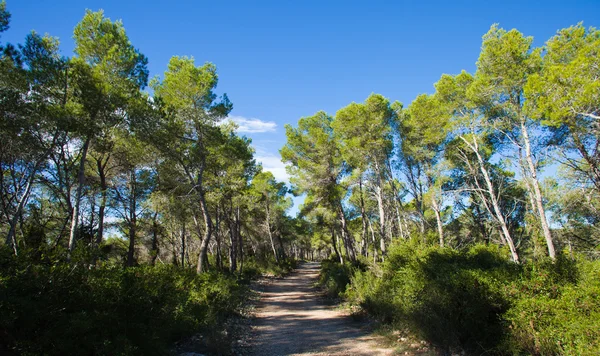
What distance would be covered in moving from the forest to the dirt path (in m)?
0.87

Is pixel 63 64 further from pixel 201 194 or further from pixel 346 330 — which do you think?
pixel 346 330

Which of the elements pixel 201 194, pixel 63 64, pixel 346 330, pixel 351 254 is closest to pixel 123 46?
pixel 63 64

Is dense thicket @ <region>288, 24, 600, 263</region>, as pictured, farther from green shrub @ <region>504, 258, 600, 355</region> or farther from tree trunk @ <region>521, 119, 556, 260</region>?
green shrub @ <region>504, 258, 600, 355</region>

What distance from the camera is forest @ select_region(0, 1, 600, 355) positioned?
150 inches

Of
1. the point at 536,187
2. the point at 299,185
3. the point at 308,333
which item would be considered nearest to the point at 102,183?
the point at 299,185

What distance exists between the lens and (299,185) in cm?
1884

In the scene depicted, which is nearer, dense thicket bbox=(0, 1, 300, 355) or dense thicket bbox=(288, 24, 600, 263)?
dense thicket bbox=(0, 1, 300, 355)

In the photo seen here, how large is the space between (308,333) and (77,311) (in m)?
5.70

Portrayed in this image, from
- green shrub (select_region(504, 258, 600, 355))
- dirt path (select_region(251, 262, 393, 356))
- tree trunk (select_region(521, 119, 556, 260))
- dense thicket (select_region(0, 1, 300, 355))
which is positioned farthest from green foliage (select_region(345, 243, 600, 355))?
tree trunk (select_region(521, 119, 556, 260))

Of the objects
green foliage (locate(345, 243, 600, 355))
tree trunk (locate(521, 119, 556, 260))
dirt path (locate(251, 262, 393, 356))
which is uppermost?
tree trunk (locate(521, 119, 556, 260))

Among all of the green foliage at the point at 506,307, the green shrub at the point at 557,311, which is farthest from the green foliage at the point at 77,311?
the green shrub at the point at 557,311

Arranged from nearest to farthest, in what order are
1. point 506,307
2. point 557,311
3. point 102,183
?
1. point 557,311
2. point 506,307
3. point 102,183

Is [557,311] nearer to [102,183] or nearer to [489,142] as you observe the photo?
[489,142]

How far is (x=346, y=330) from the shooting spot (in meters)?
7.94
